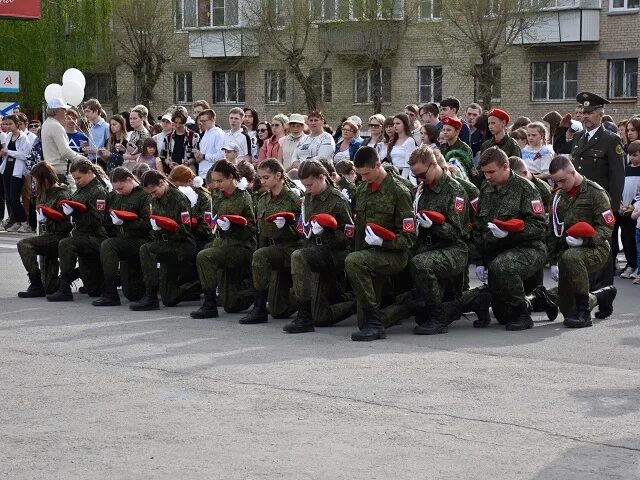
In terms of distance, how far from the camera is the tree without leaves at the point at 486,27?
41156 mm

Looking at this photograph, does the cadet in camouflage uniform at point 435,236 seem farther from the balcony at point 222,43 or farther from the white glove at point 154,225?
the balcony at point 222,43

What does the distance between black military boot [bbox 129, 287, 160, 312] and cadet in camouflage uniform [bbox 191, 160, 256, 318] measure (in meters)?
0.72

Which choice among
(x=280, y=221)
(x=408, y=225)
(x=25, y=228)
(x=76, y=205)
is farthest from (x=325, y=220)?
(x=25, y=228)

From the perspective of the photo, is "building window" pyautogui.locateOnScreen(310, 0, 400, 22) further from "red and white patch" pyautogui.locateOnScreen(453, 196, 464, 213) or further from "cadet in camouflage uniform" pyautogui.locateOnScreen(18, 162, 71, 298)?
"red and white patch" pyautogui.locateOnScreen(453, 196, 464, 213)

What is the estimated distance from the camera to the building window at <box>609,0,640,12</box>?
42.8 m

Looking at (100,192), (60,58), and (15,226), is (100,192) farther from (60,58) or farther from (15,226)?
(60,58)

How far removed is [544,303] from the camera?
38.9 ft

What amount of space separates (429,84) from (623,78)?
7471 millimetres

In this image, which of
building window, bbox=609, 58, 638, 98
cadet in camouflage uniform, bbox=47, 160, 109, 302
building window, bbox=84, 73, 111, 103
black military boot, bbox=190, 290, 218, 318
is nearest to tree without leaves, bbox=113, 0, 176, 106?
building window, bbox=84, 73, 111, 103

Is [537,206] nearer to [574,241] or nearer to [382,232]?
[574,241]

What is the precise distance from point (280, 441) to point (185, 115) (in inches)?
464

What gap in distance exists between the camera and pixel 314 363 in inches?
380

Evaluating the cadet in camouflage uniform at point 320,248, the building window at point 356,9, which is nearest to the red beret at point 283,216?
the cadet in camouflage uniform at point 320,248

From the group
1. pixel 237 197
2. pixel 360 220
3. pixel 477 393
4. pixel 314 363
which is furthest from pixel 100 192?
pixel 477 393
